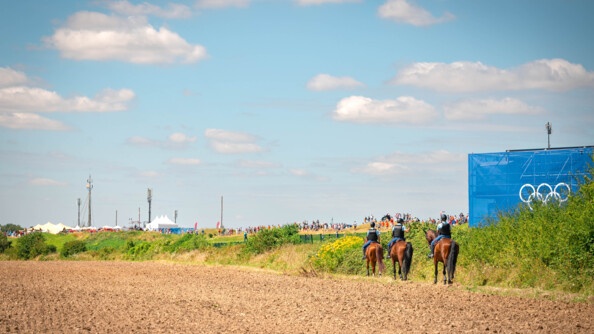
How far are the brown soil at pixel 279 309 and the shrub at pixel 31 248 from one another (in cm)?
4294

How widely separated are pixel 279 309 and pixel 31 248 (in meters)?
56.4

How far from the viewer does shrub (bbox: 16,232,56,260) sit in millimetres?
72125

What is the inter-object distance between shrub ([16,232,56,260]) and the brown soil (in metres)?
42.9

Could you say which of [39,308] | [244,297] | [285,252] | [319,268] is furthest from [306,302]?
[285,252]

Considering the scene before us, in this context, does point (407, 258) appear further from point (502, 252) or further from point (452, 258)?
point (502, 252)

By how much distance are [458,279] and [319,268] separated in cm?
1019

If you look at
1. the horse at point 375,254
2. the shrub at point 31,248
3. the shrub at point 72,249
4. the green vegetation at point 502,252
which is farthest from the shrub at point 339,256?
the shrub at point 31,248

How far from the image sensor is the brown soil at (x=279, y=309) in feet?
57.5

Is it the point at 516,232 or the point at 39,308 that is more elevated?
the point at 516,232

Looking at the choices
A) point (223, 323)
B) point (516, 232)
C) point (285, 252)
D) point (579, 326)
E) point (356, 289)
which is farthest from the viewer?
point (285, 252)

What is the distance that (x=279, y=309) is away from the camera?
2161 centimetres

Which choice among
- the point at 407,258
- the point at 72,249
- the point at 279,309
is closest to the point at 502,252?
the point at 407,258

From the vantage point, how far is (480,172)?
48906 millimetres

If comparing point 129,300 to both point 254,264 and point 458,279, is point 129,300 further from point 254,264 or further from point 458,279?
point 254,264
